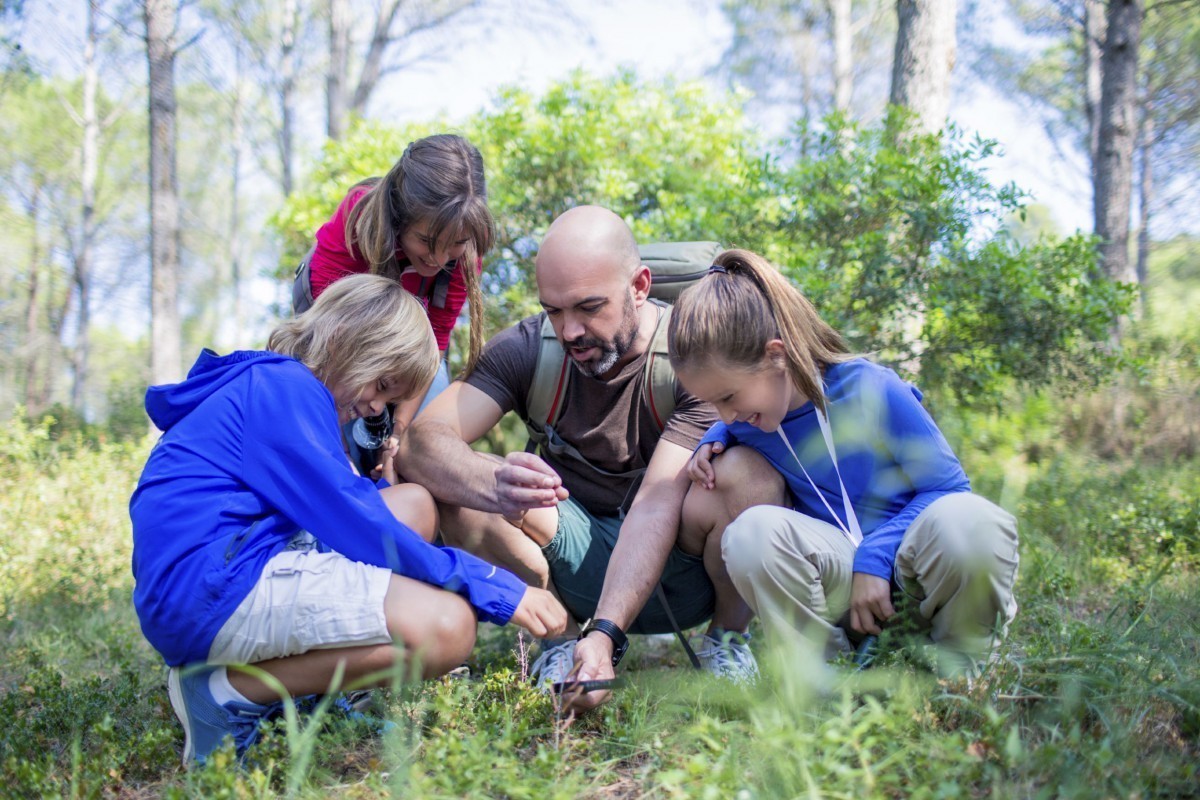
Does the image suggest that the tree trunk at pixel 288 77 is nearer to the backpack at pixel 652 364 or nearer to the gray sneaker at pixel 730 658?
the backpack at pixel 652 364

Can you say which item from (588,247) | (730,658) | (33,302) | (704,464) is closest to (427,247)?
(588,247)

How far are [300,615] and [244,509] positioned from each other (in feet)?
1.01

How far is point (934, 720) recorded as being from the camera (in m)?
2.00

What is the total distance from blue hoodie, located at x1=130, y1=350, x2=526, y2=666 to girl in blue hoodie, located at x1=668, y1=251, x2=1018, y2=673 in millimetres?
778

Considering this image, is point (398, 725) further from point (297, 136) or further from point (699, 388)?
point (297, 136)

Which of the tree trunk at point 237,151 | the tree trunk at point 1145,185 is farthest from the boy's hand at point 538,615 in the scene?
the tree trunk at point 237,151

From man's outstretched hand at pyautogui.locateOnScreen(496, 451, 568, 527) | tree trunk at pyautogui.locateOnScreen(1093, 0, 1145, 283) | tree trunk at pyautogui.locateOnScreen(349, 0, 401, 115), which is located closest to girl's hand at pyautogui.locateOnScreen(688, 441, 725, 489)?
man's outstretched hand at pyautogui.locateOnScreen(496, 451, 568, 527)

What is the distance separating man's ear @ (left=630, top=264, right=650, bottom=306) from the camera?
129 inches

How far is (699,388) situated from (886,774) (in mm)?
1168

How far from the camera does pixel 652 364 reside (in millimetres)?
3162

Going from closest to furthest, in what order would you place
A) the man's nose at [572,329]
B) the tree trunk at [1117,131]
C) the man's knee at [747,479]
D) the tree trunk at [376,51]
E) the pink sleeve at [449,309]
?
the man's knee at [747,479] < the man's nose at [572,329] < the pink sleeve at [449,309] < the tree trunk at [1117,131] < the tree trunk at [376,51]

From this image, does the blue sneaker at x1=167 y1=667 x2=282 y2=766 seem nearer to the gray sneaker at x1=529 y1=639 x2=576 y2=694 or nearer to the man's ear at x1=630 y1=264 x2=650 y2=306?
the gray sneaker at x1=529 y1=639 x2=576 y2=694

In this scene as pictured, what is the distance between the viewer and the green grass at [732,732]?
171cm

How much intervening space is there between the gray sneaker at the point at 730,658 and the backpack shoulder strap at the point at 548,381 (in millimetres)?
978
